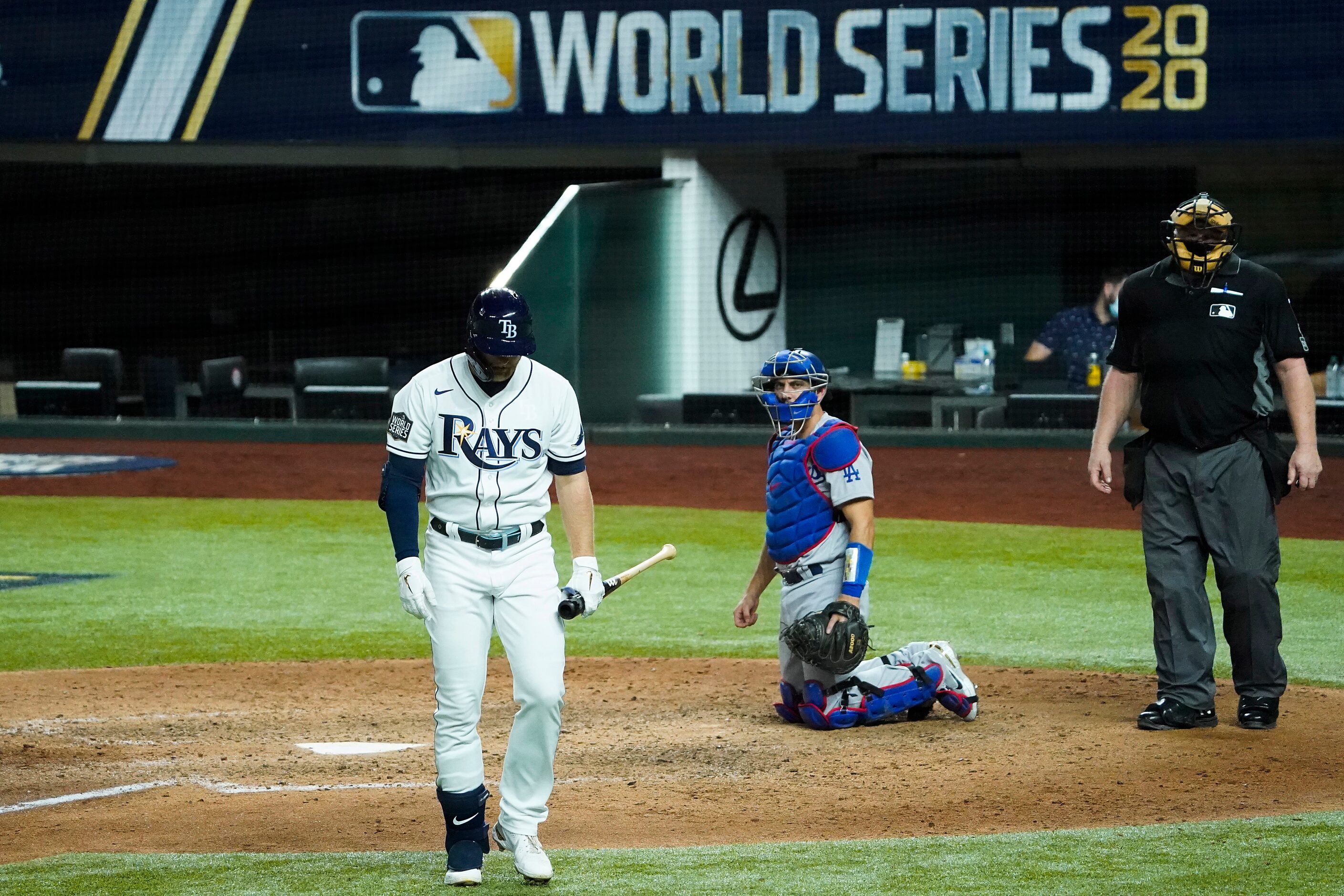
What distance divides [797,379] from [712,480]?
950cm

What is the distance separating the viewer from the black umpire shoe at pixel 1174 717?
6125 mm

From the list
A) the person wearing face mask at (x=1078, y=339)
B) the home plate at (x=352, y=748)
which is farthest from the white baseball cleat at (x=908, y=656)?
the person wearing face mask at (x=1078, y=339)

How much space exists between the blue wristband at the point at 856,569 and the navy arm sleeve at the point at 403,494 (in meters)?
1.86

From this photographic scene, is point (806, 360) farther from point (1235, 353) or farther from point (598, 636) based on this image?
point (598, 636)

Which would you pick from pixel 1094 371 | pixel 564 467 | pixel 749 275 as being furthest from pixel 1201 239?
pixel 749 275

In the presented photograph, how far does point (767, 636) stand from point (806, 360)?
299 centimetres

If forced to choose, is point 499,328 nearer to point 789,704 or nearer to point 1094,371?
point 789,704

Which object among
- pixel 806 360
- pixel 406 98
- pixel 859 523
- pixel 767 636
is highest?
pixel 406 98

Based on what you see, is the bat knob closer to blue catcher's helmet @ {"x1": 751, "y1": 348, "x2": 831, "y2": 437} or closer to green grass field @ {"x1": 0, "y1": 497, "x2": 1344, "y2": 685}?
blue catcher's helmet @ {"x1": 751, "y1": 348, "x2": 831, "y2": 437}

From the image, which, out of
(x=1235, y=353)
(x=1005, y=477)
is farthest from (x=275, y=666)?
(x=1005, y=477)

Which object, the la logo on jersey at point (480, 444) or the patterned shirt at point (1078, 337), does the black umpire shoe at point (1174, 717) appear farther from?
the patterned shirt at point (1078, 337)

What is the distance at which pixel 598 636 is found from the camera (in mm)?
8953

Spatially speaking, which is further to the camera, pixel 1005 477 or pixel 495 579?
pixel 1005 477

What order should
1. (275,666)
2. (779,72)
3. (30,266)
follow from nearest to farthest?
(275,666), (779,72), (30,266)
